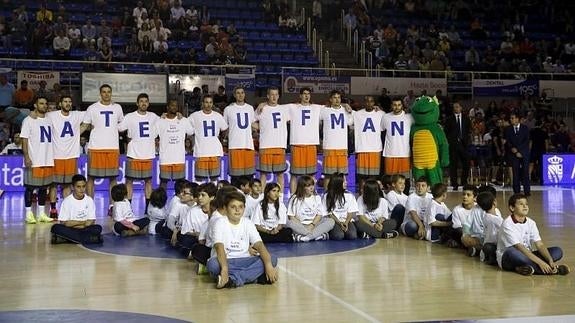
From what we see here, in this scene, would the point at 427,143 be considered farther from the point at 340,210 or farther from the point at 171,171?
the point at 171,171

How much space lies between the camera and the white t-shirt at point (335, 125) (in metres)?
11.1

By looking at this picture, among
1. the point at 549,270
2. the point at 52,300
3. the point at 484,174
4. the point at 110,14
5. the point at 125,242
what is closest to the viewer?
the point at 52,300

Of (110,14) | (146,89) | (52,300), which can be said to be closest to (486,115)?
(146,89)

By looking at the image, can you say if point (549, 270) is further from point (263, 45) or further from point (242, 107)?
point (263, 45)

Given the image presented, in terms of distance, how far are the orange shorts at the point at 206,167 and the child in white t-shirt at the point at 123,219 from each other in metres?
1.57

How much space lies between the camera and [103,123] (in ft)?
34.8

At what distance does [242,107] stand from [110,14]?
480 inches

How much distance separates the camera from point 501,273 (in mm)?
7059

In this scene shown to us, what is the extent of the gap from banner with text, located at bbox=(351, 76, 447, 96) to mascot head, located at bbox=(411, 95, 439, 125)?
9270 millimetres

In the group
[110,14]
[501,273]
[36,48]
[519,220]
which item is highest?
[110,14]

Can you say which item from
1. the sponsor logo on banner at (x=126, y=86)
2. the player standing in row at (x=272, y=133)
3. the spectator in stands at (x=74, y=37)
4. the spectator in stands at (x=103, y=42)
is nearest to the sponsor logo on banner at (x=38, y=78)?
the sponsor logo on banner at (x=126, y=86)

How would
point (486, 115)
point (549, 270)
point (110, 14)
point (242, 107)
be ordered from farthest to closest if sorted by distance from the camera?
1. point (110, 14)
2. point (486, 115)
3. point (242, 107)
4. point (549, 270)

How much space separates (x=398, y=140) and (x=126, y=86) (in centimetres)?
923

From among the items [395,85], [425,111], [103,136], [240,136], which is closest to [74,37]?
[395,85]
